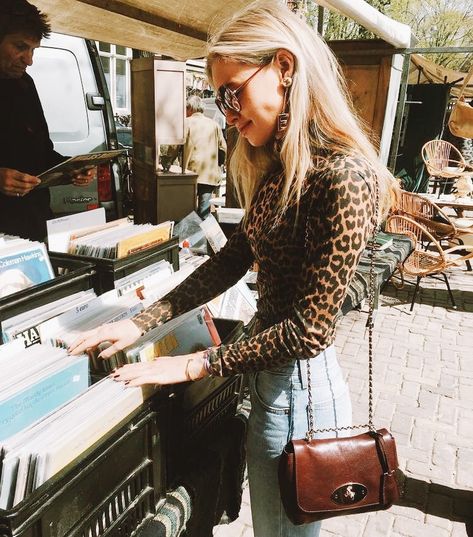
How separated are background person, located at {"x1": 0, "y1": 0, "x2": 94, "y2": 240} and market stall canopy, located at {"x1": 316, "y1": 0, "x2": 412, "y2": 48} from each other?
188cm

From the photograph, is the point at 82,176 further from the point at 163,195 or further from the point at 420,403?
the point at 420,403

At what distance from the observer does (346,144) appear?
4.17 ft

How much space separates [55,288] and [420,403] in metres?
3.09

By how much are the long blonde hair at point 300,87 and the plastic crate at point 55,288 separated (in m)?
0.87

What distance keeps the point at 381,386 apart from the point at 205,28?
3044mm

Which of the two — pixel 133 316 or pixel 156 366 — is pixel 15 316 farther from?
pixel 156 366

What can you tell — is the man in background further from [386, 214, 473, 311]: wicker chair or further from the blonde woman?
the blonde woman

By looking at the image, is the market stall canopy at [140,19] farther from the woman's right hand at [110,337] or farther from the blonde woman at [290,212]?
the woman's right hand at [110,337]

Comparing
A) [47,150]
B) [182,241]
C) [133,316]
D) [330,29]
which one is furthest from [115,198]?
[330,29]

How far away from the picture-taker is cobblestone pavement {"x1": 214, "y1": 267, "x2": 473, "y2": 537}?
8.71 ft

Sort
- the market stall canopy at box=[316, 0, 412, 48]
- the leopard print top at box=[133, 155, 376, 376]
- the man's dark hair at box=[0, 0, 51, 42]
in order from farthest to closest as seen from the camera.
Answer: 1. the market stall canopy at box=[316, 0, 412, 48]
2. the man's dark hair at box=[0, 0, 51, 42]
3. the leopard print top at box=[133, 155, 376, 376]

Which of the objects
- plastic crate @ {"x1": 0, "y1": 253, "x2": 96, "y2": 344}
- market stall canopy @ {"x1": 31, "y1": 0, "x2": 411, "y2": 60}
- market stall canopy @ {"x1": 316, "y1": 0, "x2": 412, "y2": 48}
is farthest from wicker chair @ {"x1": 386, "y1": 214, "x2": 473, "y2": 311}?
plastic crate @ {"x1": 0, "y1": 253, "x2": 96, "y2": 344}

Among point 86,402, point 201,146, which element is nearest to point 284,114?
point 86,402

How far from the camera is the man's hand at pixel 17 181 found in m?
2.41
